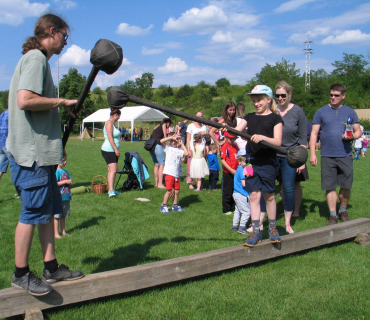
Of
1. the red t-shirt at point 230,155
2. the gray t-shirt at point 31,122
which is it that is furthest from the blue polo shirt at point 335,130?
the gray t-shirt at point 31,122

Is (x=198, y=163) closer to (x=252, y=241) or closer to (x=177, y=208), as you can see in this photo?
(x=177, y=208)

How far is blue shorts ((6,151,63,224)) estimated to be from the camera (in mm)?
2871

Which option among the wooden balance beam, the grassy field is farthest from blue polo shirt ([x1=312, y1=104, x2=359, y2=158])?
the wooden balance beam

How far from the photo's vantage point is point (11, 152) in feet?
9.32

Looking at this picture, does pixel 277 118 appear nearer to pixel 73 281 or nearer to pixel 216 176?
pixel 73 281

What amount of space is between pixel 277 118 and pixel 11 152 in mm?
2921

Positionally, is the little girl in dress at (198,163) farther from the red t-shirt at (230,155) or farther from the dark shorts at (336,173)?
the dark shorts at (336,173)

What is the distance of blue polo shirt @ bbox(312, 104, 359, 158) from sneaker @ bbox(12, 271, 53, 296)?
5.01 meters

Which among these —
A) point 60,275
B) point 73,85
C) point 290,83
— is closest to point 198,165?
point 60,275

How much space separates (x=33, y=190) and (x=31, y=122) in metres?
0.56

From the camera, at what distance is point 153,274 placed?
350 cm

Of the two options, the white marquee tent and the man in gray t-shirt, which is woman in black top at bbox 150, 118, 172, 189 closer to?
the man in gray t-shirt

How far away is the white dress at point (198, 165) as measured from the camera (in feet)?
30.9

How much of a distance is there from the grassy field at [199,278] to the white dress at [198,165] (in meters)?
1.61
